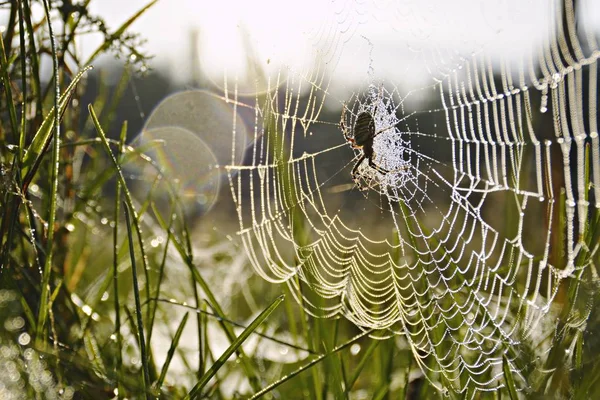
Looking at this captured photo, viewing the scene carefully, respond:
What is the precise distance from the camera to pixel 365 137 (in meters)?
3.09

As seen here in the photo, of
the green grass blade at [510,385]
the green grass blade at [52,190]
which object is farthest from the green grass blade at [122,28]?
the green grass blade at [510,385]

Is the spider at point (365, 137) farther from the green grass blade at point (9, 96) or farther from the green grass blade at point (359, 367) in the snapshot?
the green grass blade at point (9, 96)

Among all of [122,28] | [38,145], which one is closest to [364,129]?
[122,28]

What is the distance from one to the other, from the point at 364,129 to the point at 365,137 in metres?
0.06

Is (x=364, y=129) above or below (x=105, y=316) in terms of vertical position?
above

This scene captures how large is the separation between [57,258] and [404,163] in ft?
5.28

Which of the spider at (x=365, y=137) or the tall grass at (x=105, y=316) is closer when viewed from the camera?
the tall grass at (x=105, y=316)

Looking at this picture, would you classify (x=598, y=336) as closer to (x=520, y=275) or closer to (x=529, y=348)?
(x=529, y=348)

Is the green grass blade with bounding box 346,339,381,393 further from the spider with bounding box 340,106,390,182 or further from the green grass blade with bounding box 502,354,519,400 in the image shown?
the spider with bounding box 340,106,390,182

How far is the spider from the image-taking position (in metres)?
3.04

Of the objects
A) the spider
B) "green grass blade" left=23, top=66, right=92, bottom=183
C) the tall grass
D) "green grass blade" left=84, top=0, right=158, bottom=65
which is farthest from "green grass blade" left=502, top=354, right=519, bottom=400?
the spider

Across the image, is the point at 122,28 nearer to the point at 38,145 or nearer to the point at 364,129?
the point at 38,145

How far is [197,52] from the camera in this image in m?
3.01

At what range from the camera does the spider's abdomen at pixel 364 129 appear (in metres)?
3.03
